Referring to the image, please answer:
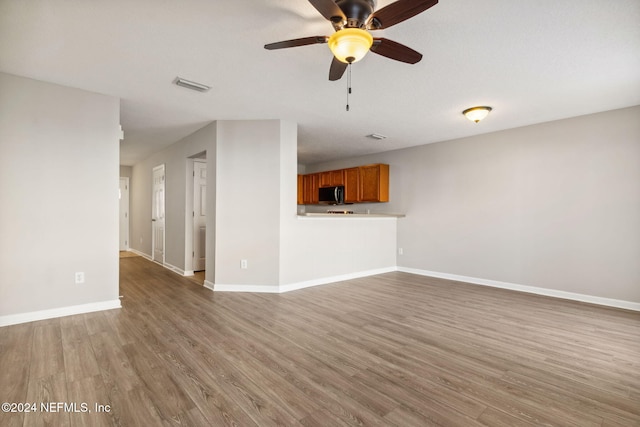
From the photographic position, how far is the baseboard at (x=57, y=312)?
2.91 meters

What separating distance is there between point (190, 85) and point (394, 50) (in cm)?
220

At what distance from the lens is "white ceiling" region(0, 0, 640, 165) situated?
2.04 m

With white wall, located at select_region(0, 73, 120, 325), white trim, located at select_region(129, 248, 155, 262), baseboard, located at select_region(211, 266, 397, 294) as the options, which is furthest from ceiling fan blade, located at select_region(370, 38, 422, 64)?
white trim, located at select_region(129, 248, 155, 262)

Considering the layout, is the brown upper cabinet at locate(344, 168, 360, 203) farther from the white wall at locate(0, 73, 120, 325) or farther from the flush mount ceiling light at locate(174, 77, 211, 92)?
the white wall at locate(0, 73, 120, 325)

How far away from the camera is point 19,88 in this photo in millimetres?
2988

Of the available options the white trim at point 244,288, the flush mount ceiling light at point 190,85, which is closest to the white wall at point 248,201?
the white trim at point 244,288

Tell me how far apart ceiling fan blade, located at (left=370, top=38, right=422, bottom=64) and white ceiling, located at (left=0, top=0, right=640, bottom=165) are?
264 millimetres

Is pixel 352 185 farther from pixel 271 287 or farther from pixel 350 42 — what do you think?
pixel 350 42

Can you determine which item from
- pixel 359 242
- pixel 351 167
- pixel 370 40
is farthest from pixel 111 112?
pixel 351 167

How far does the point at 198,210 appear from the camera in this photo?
551 centimetres

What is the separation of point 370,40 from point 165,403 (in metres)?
2.47

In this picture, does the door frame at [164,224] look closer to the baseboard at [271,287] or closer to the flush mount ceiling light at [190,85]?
the baseboard at [271,287]

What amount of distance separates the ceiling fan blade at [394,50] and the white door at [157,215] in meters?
5.70

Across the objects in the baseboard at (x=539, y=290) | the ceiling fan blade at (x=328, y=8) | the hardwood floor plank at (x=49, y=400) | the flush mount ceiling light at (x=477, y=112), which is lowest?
the baseboard at (x=539, y=290)
